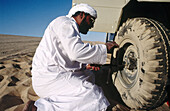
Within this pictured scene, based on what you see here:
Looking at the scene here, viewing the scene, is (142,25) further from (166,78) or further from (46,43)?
(46,43)

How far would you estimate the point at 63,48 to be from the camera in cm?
166

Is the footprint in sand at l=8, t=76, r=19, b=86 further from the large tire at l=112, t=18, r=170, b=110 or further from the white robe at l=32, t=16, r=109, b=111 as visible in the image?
the large tire at l=112, t=18, r=170, b=110

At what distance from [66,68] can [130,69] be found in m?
0.94

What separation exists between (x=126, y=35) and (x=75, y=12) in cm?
80

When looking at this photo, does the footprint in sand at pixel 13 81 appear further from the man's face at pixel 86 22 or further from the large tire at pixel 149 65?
the large tire at pixel 149 65

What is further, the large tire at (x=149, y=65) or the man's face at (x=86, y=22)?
the man's face at (x=86, y=22)

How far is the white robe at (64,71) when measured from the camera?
1414 millimetres

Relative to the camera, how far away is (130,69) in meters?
1.97

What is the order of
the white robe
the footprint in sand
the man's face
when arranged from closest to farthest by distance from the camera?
the white robe
the man's face
the footprint in sand

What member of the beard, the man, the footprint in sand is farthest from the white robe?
the footprint in sand

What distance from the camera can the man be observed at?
142 cm

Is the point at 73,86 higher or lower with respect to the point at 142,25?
lower

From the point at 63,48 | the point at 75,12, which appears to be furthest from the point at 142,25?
the point at 63,48

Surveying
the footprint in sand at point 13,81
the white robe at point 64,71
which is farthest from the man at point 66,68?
the footprint in sand at point 13,81
